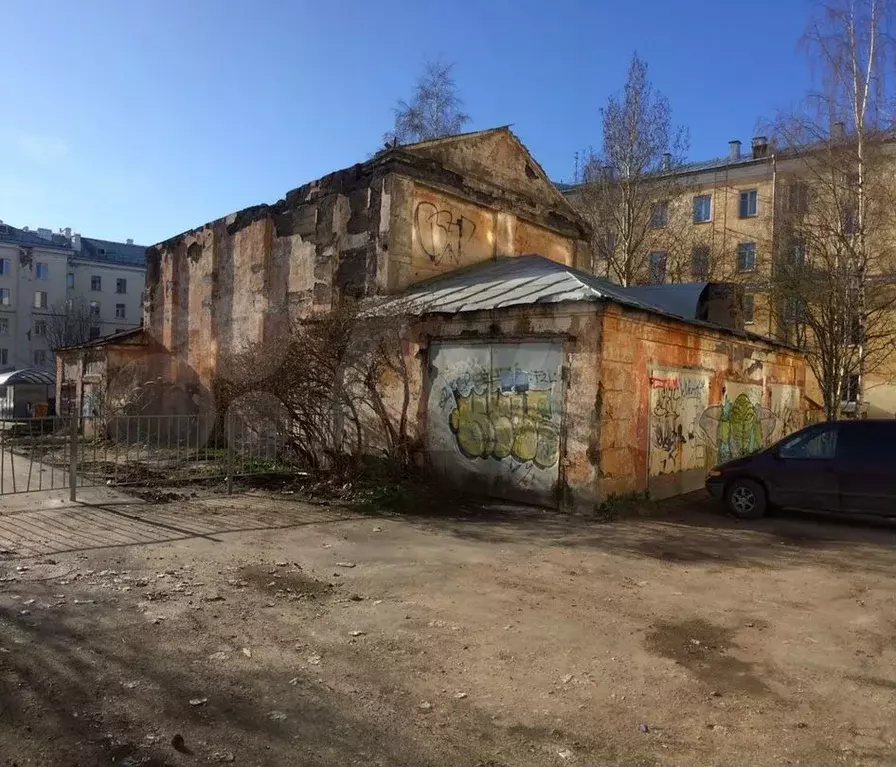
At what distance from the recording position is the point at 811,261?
2167 cm

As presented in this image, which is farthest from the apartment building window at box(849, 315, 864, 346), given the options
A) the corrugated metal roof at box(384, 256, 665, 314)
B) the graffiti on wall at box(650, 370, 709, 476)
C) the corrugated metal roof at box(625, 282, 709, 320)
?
the corrugated metal roof at box(384, 256, 665, 314)

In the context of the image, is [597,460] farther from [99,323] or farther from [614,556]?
[99,323]

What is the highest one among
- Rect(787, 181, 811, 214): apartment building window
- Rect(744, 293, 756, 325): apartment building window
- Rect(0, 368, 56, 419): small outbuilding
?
Rect(787, 181, 811, 214): apartment building window

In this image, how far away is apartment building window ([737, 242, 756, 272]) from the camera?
27.7 meters

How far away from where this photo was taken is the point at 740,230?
3725 centimetres

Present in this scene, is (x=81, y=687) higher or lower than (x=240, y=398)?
lower

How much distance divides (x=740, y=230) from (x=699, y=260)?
11.4 meters

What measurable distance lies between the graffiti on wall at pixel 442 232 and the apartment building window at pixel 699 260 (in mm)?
15495

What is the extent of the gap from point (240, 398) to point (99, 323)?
5508 centimetres

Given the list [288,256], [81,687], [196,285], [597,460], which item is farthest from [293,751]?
[196,285]

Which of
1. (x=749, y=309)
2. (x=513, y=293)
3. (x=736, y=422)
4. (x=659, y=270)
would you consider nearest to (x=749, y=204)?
(x=749, y=309)

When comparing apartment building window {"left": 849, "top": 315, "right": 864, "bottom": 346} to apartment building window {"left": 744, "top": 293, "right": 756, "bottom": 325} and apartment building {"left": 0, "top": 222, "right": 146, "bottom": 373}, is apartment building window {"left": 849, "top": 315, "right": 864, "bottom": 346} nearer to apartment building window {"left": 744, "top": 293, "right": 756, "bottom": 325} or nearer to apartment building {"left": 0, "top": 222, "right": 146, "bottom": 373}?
apartment building window {"left": 744, "top": 293, "right": 756, "bottom": 325}

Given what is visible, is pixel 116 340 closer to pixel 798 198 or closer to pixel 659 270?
pixel 659 270

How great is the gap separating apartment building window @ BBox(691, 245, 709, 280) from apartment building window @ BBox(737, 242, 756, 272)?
1.30 metres
